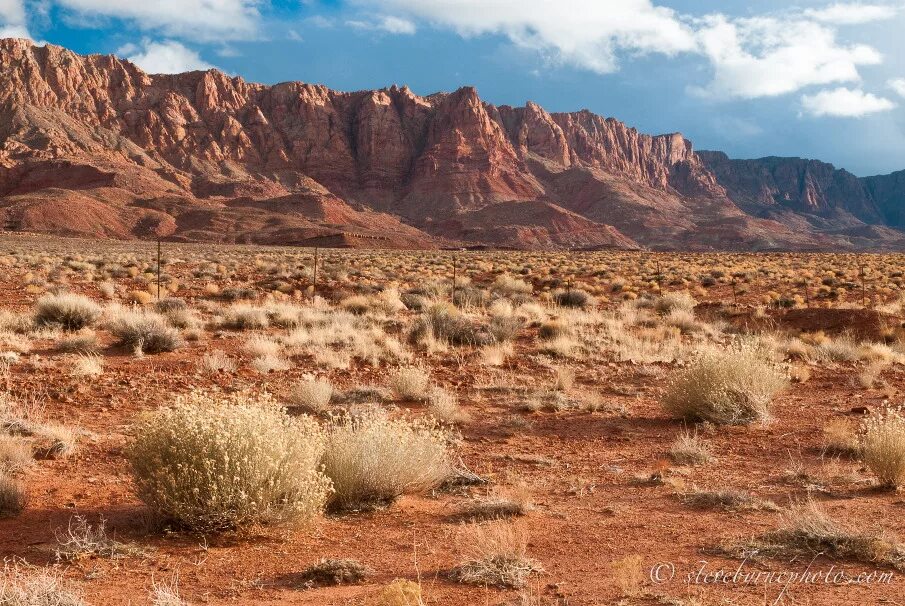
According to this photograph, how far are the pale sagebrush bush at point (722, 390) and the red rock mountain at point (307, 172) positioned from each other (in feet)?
291

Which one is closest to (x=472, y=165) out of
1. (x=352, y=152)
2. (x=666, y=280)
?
(x=352, y=152)

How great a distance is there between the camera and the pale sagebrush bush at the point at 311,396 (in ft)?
29.9

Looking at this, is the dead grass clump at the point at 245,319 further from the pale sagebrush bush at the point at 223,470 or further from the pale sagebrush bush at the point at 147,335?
the pale sagebrush bush at the point at 223,470

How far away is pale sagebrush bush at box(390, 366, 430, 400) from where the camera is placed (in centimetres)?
995

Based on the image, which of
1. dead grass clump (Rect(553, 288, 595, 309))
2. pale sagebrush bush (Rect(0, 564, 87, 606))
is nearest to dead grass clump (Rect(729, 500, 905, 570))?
pale sagebrush bush (Rect(0, 564, 87, 606))

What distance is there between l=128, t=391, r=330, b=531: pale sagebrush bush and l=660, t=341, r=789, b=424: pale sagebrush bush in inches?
226

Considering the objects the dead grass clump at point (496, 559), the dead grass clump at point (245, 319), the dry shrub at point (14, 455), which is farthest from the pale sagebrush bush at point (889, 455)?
→ the dead grass clump at point (245, 319)

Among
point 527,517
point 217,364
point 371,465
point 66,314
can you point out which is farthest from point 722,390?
point 66,314

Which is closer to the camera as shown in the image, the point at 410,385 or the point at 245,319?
the point at 410,385

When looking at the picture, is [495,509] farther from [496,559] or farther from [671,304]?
[671,304]

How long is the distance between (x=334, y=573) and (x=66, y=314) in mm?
12791

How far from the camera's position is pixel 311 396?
9148 mm

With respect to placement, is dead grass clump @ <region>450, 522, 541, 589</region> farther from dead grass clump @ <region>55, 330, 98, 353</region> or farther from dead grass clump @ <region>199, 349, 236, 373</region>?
dead grass clump @ <region>55, 330, 98, 353</region>

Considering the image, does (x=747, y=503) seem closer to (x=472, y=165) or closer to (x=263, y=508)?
(x=263, y=508)
